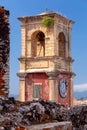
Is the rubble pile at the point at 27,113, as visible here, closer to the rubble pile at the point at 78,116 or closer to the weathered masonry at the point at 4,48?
the rubble pile at the point at 78,116

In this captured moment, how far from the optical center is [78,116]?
18.1 ft

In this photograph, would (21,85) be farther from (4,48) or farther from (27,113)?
(27,113)

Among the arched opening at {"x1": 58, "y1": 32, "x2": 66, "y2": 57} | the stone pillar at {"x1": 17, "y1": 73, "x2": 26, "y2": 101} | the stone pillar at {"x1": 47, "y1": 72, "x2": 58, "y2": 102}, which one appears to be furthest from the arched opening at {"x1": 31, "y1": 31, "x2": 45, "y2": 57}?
the stone pillar at {"x1": 47, "y1": 72, "x2": 58, "y2": 102}

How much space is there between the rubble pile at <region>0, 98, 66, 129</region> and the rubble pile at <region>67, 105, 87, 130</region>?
28 centimetres

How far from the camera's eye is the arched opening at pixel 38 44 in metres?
27.6

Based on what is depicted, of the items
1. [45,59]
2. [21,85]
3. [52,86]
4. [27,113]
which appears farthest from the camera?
[21,85]

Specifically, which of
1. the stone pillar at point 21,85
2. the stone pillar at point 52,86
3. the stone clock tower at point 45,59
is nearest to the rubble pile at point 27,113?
the stone pillar at point 52,86

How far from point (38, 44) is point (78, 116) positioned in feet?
74.1

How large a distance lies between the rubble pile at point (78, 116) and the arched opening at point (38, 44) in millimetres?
21936

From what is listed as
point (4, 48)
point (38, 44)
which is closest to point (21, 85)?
point (38, 44)

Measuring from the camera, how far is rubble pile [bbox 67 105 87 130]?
5.38 m

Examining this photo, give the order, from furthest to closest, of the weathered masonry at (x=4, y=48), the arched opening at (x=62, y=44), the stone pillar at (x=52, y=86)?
the arched opening at (x=62, y=44), the stone pillar at (x=52, y=86), the weathered masonry at (x=4, y=48)

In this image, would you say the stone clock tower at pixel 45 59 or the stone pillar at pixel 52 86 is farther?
the stone clock tower at pixel 45 59

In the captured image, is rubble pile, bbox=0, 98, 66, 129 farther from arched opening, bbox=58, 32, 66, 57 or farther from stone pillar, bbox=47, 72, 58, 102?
arched opening, bbox=58, 32, 66, 57
